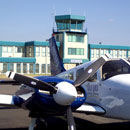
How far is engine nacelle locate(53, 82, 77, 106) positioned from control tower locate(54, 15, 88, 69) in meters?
52.1

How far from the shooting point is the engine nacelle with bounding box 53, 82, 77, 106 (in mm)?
7820

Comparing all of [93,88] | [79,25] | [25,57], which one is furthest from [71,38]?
[93,88]

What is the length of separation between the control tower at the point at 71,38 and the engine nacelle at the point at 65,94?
171 ft

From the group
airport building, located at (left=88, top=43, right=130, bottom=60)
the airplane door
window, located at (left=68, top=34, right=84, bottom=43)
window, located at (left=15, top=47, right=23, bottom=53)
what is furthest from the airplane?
airport building, located at (left=88, top=43, right=130, bottom=60)

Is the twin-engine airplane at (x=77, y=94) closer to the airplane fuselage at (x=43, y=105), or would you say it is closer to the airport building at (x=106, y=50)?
the airplane fuselage at (x=43, y=105)

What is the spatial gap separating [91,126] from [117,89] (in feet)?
9.33

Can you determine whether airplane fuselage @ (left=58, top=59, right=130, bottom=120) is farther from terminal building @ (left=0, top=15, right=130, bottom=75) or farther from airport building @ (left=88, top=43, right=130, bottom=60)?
airport building @ (left=88, top=43, right=130, bottom=60)

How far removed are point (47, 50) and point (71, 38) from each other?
6264mm

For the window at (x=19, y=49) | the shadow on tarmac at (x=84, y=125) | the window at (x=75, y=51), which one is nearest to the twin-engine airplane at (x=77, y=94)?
the shadow on tarmac at (x=84, y=125)

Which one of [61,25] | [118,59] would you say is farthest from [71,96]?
[61,25]

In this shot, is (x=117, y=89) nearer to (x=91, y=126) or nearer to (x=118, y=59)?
(x=118, y=59)

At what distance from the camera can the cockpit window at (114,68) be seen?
29.6 feet

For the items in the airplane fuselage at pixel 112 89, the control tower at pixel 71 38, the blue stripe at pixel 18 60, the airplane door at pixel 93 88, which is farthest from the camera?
the control tower at pixel 71 38

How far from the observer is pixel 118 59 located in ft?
31.1
